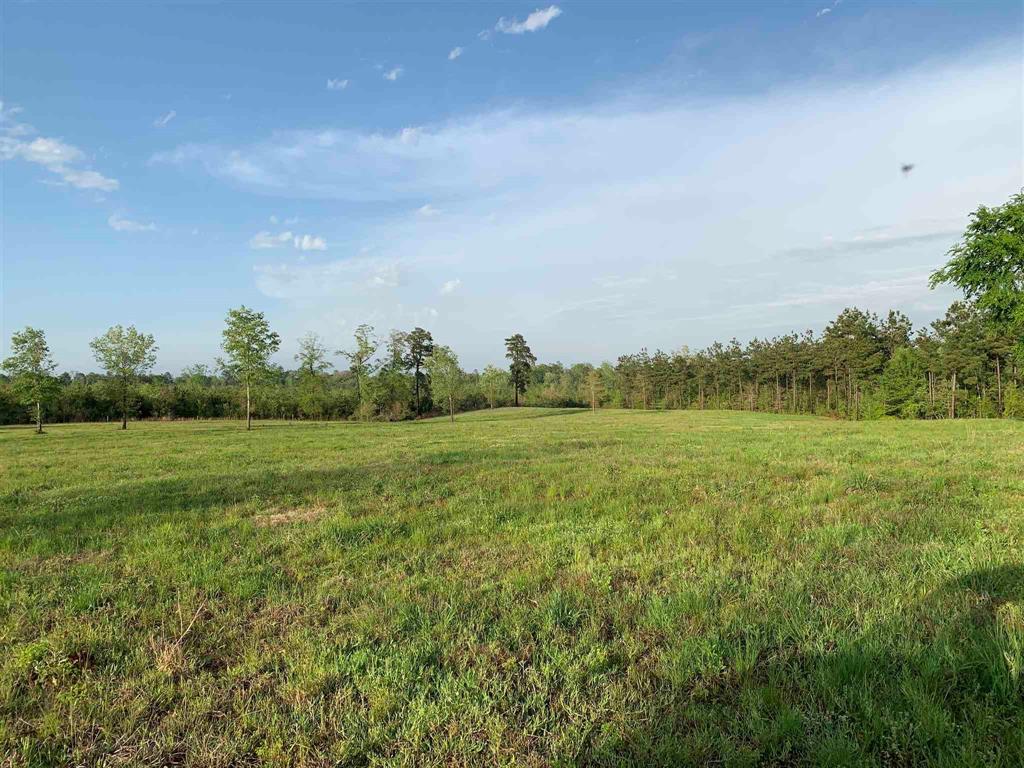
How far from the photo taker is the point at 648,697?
3168 mm

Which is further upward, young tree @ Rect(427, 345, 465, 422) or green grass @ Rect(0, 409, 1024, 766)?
young tree @ Rect(427, 345, 465, 422)

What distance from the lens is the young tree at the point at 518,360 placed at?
9599cm

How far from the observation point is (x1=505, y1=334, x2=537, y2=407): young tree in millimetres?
95994

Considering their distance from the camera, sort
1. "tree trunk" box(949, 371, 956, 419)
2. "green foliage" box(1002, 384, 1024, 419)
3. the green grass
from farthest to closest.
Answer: "tree trunk" box(949, 371, 956, 419) < "green foliage" box(1002, 384, 1024, 419) < the green grass

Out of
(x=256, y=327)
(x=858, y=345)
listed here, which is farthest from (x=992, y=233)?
(x=256, y=327)

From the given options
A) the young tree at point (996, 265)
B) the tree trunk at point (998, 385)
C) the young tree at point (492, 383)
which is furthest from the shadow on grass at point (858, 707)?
the young tree at point (492, 383)

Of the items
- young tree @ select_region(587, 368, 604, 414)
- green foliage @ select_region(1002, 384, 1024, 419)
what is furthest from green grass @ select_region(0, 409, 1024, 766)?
young tree @ select_region(587, 368, 604, 414)

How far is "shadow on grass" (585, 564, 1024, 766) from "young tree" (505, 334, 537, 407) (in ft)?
301

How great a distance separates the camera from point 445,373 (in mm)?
56469

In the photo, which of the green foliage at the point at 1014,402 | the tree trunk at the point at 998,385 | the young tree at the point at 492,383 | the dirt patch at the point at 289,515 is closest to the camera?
the dirt patch at the point at 289,515

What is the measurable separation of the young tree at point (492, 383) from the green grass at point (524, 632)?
70024 mm

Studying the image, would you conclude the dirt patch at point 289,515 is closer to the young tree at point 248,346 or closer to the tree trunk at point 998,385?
the young tree at point 248,346

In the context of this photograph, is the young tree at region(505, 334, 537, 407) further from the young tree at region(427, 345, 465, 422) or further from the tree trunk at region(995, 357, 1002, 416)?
the tree trunk at region(995, 357, 1002, 416)

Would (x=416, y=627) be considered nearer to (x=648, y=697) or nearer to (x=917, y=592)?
(x=648, y=697)
